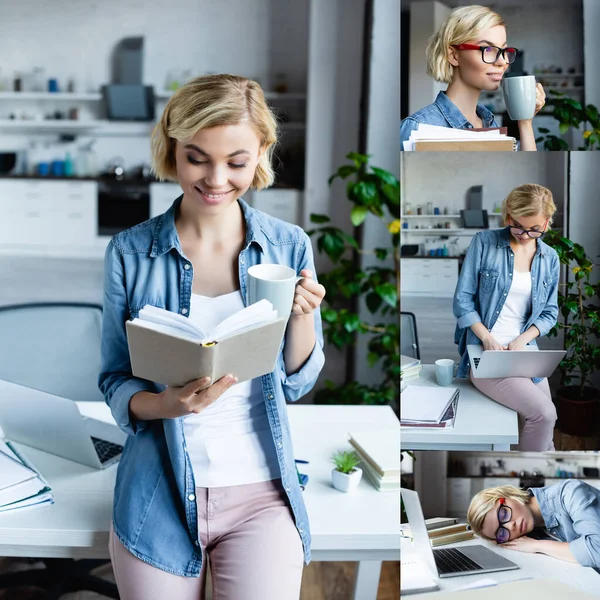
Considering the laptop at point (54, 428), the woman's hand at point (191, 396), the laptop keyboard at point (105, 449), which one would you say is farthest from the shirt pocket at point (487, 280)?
the laptop keyboard at point (105, 449)

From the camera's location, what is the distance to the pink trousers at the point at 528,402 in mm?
734

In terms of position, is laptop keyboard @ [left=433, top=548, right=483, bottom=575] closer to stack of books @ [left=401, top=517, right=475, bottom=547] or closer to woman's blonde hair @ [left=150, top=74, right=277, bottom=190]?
stack of books @ [left=401, top=517, right=475, bottom=547]

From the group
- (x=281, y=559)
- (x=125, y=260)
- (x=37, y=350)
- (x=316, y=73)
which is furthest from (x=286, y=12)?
(x=281, y=559)

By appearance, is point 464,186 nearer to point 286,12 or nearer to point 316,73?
point 316,73

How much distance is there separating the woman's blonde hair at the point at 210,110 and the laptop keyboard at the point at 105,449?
2.23ft

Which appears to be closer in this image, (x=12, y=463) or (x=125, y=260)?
(x=125, y=260)

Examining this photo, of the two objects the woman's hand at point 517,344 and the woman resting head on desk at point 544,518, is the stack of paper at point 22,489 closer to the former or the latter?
the woman resting head on desk at point 544,518

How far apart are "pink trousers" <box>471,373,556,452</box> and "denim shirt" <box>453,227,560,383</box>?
0.01 meters

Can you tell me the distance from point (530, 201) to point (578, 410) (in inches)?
8.9

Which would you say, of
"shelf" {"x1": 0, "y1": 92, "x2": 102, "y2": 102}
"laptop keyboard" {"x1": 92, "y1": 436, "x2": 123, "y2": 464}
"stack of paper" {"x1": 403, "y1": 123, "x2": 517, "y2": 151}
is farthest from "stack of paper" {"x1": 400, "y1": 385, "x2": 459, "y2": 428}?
"shelf" {"x1": 0, "y1": 92, "x2": 102, "y2": 102}

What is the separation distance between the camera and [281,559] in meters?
1.16

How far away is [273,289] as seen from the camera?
1.06m

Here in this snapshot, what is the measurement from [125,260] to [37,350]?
100cm

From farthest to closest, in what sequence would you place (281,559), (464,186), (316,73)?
1. (316,73)
2. (281,559)
3. (464,186)
